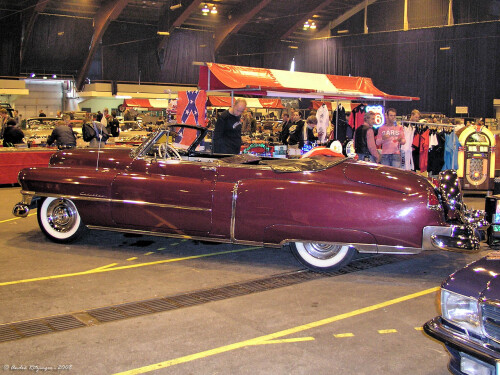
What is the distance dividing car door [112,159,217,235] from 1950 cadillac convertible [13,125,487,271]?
1 centimetres

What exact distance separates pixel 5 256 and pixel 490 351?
566 centimetres

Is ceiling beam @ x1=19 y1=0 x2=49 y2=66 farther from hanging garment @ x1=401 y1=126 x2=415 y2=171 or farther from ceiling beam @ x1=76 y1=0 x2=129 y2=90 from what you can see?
hanging garment @ x1=401 y1=126 x2=415 y2=171

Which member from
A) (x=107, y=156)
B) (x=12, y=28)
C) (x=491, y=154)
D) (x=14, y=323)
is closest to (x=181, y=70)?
(x=12, y=28)

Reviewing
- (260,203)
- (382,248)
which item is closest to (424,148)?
(382,248)

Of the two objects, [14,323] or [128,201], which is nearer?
[14,323]

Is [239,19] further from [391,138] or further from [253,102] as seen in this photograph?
[391,138]

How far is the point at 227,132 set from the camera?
9.00 meters

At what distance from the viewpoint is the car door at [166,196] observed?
6.25 meters

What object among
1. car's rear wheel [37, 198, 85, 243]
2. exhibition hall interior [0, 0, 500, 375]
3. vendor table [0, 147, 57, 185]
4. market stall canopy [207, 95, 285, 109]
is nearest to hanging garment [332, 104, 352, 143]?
exhibition hall interior [0, 0, 500, 375]

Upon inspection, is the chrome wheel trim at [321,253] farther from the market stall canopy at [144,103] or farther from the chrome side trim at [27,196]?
the market stall canopy at [144,103]

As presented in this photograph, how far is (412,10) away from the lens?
130 ft

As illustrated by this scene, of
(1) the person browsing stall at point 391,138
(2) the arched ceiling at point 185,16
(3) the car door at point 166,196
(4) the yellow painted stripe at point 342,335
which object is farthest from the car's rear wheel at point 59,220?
(2) the arched ceiling at point 185,16

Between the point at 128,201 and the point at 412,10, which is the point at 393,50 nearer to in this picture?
the point at 412,10

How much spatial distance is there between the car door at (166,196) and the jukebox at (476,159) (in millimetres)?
7544
